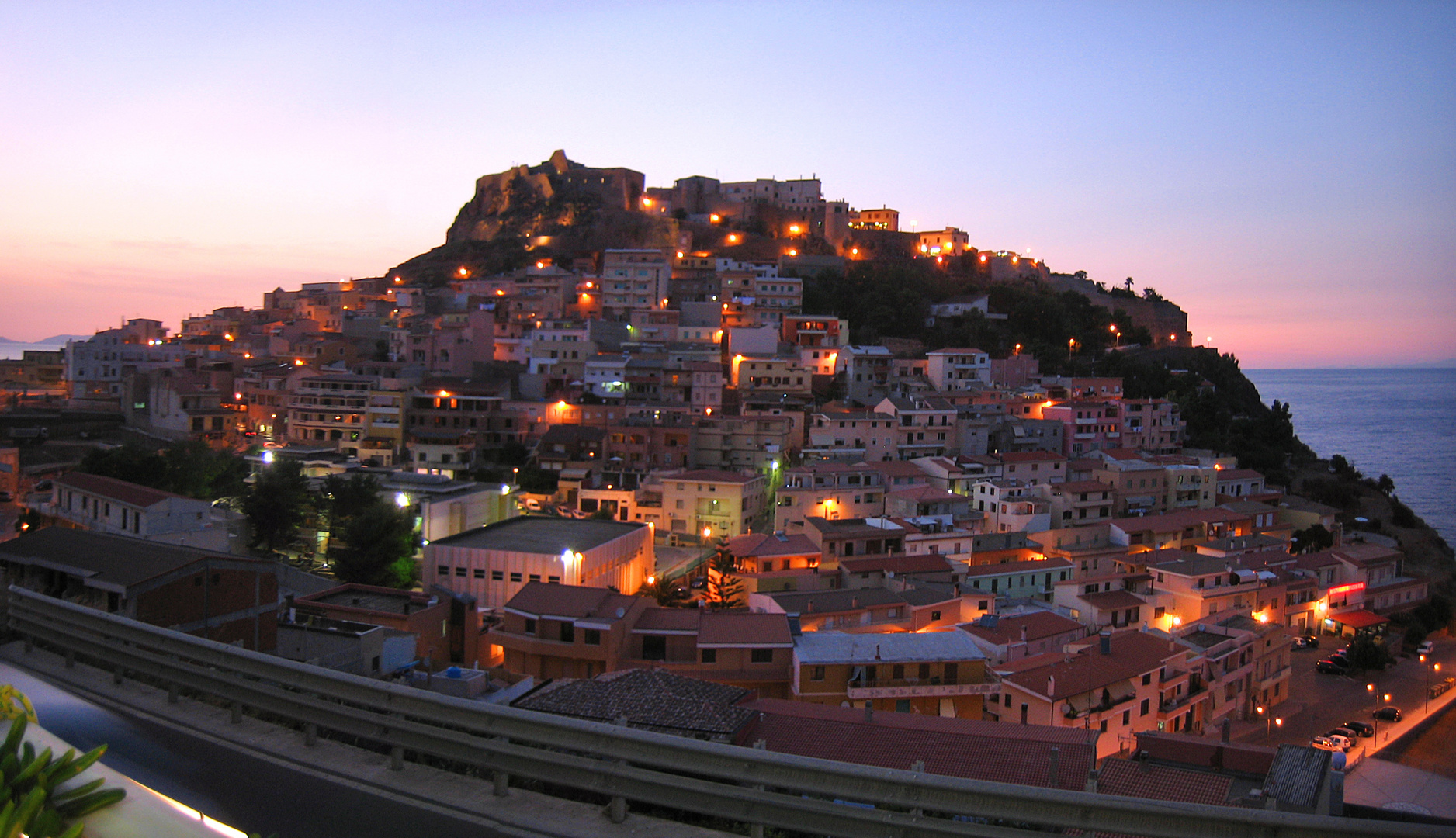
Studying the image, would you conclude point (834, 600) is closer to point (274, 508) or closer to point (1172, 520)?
point (274, 508)

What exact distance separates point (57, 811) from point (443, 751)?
1.17 meters

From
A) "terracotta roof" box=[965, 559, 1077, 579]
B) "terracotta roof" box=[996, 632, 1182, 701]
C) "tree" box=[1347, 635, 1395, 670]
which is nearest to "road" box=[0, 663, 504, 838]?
"terracotta roof" box=[996, 632, 1182, 701]

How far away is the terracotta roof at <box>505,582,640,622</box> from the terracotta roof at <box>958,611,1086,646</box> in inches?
234

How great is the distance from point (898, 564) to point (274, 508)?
13.3 meters

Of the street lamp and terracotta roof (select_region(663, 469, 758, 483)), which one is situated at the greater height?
terracotta roof (select_region(663, 469, 758, 483))

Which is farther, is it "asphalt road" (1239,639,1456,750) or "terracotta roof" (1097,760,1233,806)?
"asphalt road" (1239,639,1456,750)

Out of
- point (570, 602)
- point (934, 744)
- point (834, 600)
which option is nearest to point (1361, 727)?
point (834, 600)

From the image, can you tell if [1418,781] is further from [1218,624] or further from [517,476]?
[517,476]

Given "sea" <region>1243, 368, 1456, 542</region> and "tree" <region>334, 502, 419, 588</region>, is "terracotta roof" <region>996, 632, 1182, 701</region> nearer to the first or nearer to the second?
"tree" <region>334, 502, 419, 588</region>

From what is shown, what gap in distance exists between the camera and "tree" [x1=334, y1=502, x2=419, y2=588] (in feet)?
58.6

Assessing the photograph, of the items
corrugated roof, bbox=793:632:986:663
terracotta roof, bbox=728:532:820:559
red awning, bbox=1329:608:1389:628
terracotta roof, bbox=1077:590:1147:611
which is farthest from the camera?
red awning, bbox=1329:608:1389:628

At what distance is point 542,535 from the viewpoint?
18188 millimetres

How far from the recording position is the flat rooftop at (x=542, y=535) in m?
17.3

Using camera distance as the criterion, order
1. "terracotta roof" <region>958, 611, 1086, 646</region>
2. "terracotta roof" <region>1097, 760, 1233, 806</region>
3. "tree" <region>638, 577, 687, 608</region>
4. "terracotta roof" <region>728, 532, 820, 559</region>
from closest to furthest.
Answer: "terracotta roof" <region>1097, 760, 1233, 806</region> → "terracotta roof" <region>958, 611, 1086, 646</region> → "tree" <region>638, 577, 687, 608</region> → "terracotta roof" <region>728, 532, 820, 559</region>
